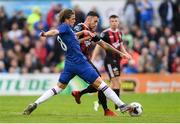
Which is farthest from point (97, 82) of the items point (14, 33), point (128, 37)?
point (14, 33)

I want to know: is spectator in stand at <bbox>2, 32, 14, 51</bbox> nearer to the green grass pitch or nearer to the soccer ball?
the green grass pitch

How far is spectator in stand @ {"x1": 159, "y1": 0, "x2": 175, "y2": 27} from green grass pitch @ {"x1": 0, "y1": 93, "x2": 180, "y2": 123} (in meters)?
7.20

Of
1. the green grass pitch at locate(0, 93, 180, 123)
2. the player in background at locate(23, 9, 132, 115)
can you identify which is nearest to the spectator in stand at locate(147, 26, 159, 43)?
the green grass pitch at locate(0, 93, 180, 123)

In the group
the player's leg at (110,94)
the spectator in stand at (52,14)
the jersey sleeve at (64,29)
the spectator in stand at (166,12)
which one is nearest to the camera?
the jersey sleeve at (64,29)

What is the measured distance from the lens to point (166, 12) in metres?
32.5

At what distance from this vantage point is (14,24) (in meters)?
31.1

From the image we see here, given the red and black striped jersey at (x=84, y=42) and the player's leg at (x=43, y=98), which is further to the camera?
the red and black striped jersey at (x=84, y=42)

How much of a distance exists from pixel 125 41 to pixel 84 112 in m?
12.3

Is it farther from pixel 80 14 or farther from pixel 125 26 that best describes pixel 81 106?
pixel 125 26

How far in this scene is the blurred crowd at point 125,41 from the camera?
1191 inches

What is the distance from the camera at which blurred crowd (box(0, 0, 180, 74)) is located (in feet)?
99.2

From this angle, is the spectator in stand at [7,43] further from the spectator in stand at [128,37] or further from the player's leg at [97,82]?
the player's leg at [97,82]

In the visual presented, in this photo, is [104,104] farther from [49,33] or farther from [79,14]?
[79,14]

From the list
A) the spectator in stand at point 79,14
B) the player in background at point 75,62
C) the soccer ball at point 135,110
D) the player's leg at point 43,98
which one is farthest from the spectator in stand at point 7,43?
the soccer ball at point 135,110
